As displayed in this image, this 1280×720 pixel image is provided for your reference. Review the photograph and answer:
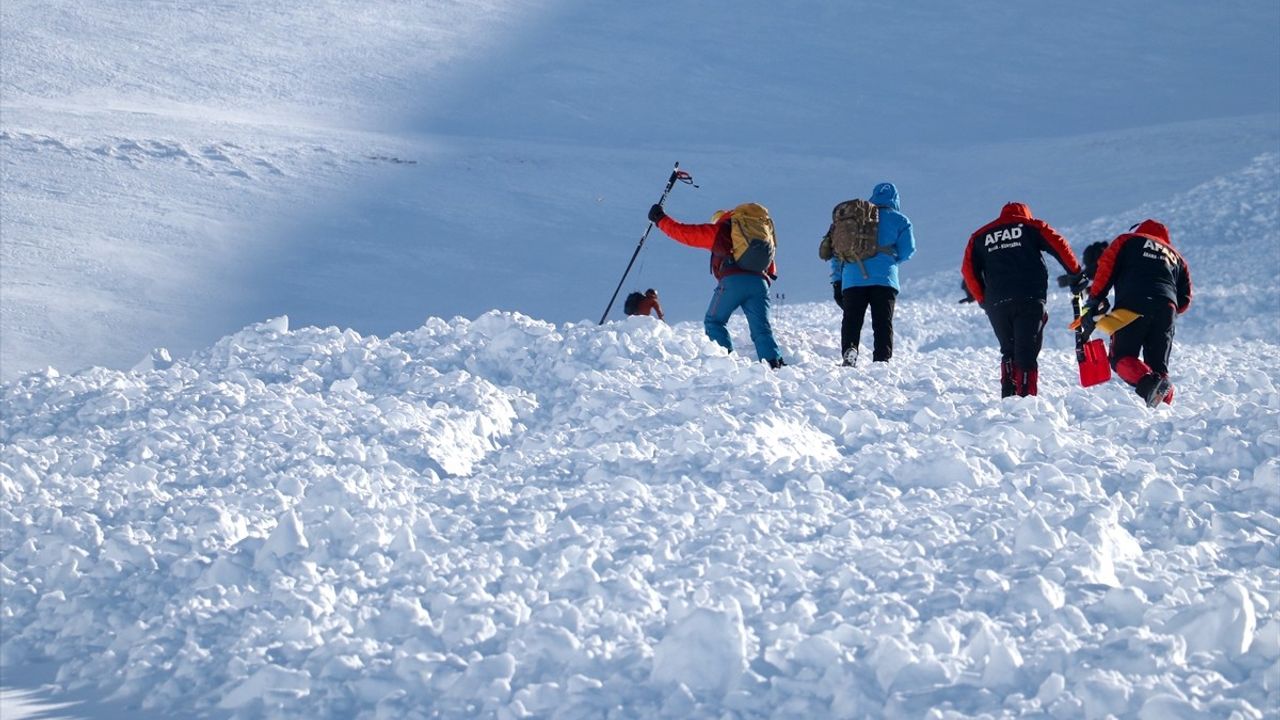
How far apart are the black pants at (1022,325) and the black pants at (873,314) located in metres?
0.86

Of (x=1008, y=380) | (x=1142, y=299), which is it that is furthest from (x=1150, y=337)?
(x=1008, y=380)

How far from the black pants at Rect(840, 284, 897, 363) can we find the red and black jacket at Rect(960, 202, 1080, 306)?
30.0 inches

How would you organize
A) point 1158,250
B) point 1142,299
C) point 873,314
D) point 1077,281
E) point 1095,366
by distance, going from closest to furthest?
point 1142,299 → point 1158,250 → point 1077,281 → point 1095,366 → point 873,314

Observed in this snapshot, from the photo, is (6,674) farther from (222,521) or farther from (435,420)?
(435,420)

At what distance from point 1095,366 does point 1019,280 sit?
0.77 metres

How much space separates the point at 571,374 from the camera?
8.16m

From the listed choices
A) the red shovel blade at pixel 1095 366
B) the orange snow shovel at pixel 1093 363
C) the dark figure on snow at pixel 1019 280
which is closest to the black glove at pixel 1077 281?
the dark figure on snow at pixel 1019 280

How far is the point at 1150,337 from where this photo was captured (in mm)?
7887

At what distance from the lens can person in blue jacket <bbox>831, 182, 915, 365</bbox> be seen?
8852mm

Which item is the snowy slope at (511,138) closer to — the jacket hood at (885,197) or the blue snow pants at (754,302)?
the blue snow pants at (754,302)

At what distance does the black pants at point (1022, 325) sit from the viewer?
8070 mm

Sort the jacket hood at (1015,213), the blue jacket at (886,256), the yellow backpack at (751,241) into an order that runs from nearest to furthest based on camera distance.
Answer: the jacket hood at (1015,213), the yellow backpack at (751,241), the blue jacket at (886,256)

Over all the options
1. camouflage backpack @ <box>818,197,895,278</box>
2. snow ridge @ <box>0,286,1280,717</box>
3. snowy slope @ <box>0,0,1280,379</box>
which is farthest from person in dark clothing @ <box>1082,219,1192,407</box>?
snowy slope @ <box>0,0,1280,379</box>

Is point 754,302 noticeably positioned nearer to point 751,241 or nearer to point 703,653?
point 751,241
